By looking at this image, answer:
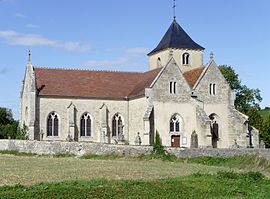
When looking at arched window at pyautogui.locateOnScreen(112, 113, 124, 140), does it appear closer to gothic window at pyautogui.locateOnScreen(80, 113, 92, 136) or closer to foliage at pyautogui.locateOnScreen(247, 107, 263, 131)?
gothic window at pyautogui.locateOnScreen(80, 113, 92, 136)

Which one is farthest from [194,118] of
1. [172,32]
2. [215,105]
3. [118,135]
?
[172,32]

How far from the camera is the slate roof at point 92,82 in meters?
52.6

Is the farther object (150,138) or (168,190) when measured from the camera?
(150,138)

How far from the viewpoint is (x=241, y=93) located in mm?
71062

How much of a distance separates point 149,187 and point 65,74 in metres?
35.8

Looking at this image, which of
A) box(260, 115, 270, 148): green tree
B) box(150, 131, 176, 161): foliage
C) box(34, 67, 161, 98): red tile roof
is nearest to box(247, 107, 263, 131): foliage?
box(260, 115, 270, 148): green tree

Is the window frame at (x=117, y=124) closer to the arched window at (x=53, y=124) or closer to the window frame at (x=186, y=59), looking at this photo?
the arched window at (x=53, y=124)

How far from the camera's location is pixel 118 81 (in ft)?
186

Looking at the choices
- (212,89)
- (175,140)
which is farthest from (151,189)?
(212,89)

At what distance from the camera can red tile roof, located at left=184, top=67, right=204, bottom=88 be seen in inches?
2095

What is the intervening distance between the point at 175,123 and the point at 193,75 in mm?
6208

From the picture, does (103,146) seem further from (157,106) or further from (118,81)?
(118,81)

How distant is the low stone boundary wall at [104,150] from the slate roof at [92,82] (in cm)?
887

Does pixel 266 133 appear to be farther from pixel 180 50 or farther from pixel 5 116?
pixel 5 116
